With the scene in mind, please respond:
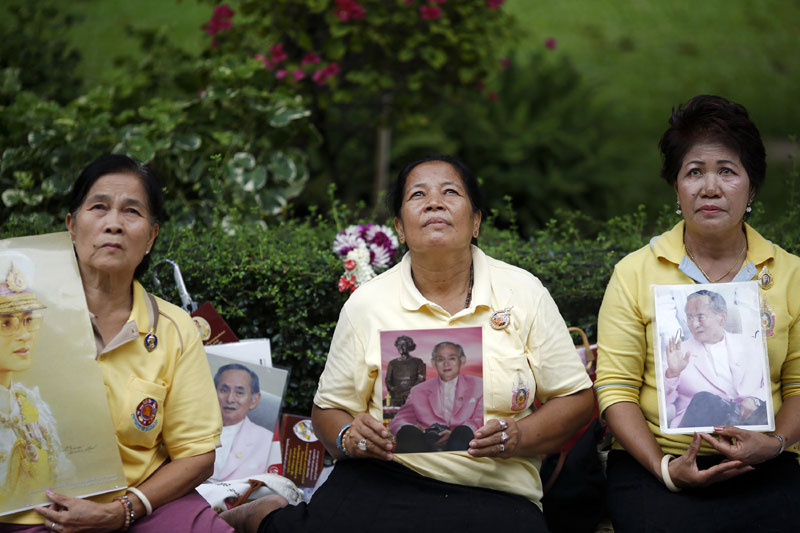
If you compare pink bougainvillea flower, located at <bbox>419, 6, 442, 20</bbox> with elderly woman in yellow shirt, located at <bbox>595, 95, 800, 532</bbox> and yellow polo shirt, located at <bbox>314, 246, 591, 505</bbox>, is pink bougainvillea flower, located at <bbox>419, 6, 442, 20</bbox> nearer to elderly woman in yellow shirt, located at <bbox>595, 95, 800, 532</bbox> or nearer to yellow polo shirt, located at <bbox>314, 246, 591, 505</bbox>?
elderly woman in yellow shirt, located at <bbox>595, 95, 800, 532</bbox>

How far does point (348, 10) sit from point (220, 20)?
1057mm

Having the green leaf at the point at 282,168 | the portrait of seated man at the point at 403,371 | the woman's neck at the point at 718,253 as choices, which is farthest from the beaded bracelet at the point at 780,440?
the green leaf at the point at 282,168

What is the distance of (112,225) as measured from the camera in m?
2.74

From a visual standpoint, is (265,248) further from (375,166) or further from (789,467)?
(375,166)

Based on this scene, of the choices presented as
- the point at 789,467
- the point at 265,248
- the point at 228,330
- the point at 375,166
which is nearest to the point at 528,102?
the point at 375,166

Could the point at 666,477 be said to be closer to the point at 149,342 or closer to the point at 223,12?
the point at 149,342

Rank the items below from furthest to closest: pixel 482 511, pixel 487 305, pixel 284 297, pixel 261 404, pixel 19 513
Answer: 1. pixel 284 297
2. pixel 261 404
3. pixel 487 305
4. pixel 482 511
5. pixel 19 513

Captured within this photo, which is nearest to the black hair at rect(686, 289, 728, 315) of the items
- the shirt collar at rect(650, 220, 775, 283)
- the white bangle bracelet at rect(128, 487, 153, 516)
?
the shirt collar at rect(650, 220, 775, 283)

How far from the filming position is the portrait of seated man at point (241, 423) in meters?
3.51

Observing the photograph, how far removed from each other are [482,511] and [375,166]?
4600 millimetres

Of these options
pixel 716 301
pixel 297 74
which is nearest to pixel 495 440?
pixel 716 301

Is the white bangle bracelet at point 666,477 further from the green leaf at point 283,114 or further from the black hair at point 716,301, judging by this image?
the green leaf at point 283,114

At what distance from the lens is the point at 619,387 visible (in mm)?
3016

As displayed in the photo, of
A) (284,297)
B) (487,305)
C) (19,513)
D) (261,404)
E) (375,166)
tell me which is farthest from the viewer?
(375,166)
